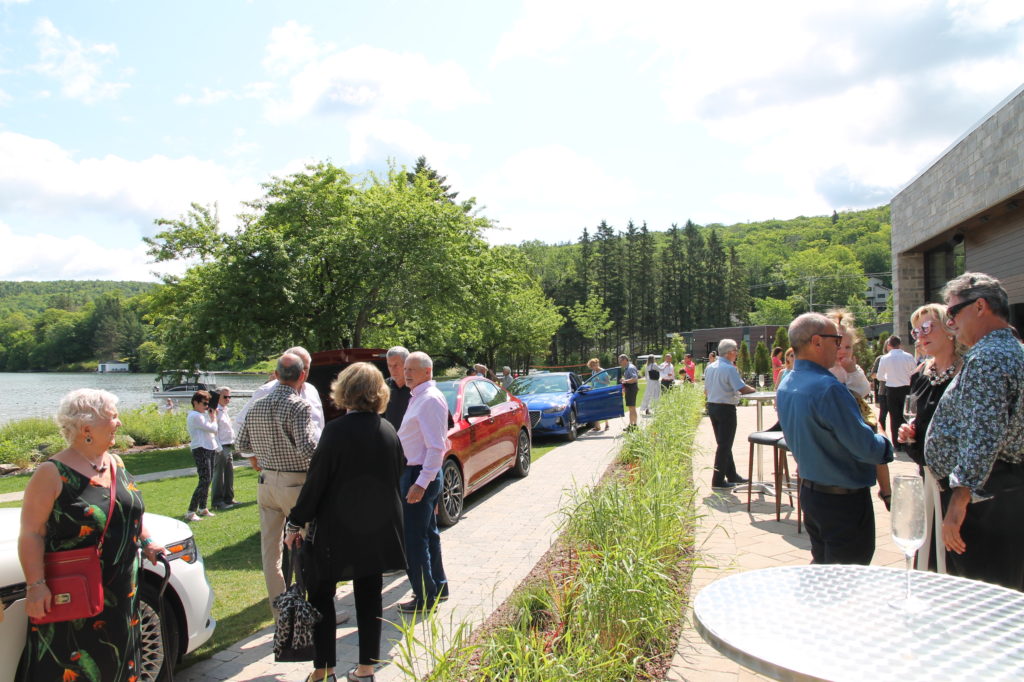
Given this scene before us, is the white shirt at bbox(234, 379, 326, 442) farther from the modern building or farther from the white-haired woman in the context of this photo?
the modern building

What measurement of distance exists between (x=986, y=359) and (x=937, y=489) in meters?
0.71

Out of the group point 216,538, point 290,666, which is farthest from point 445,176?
point 290,666

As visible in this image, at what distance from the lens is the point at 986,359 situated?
9.20 ft

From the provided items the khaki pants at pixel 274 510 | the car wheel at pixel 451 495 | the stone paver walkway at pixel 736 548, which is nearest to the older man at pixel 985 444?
the stone paver walkway at pixel 736 548

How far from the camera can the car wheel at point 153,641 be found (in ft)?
11.2

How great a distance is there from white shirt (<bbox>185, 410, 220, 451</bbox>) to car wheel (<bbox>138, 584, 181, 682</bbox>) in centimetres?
535

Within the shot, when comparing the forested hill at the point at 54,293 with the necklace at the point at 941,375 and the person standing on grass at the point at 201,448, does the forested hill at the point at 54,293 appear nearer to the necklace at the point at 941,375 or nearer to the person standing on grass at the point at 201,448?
the person standing on grass at the point at 201,448

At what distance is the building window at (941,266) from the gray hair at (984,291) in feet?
50.8

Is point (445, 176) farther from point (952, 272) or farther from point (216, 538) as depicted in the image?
point (216, 538)

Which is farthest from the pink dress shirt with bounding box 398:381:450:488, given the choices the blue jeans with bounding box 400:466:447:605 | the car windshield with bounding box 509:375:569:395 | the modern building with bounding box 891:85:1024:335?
the modern building with bounding box 891:85:1024:335

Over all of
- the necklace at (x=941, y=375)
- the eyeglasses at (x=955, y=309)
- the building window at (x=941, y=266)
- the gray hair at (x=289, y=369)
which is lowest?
the necklace at (x=941, y=375)

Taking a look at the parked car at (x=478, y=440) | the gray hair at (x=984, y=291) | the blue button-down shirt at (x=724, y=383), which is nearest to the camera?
the gray hair at (x=984, y=291)

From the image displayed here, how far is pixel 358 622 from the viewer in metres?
3.52

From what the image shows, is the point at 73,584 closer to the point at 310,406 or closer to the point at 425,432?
the point at 310,406
